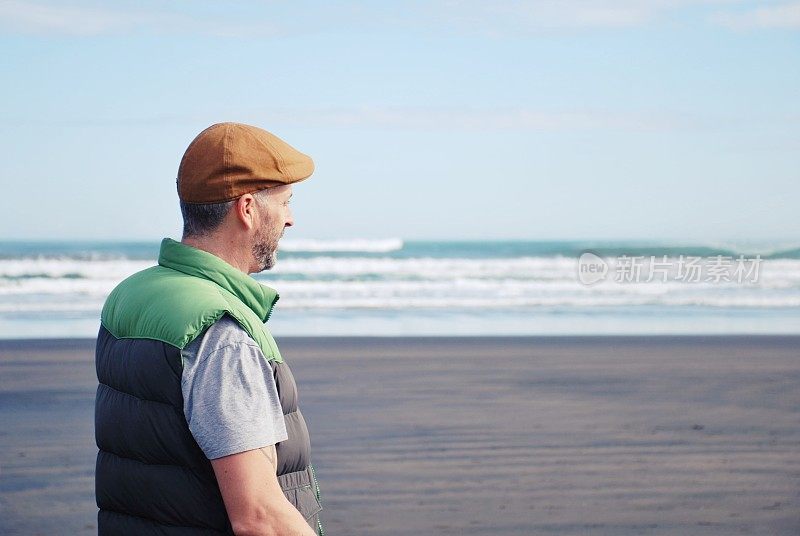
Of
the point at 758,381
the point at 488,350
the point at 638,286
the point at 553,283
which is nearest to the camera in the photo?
the point at 758,381

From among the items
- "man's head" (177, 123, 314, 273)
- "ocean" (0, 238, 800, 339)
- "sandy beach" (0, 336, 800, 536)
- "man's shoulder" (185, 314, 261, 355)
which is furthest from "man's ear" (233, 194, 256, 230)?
"ocean" (0, 238, 800, 339)

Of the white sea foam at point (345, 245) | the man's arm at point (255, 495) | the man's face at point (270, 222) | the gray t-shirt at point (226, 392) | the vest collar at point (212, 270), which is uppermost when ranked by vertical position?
the man's face at point (270, 222)

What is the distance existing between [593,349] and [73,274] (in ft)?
60.8

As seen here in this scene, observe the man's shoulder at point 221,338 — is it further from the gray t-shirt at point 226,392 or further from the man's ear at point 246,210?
the man's ear at point 246,210

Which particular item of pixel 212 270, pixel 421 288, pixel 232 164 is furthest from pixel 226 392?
pixel 421 288

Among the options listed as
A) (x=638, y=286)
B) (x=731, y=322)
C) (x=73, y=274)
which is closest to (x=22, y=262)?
(x=73, y=274)

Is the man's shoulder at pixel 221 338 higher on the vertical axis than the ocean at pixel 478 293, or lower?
higher

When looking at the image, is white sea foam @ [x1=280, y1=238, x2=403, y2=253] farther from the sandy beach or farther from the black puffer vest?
the black puffer vest

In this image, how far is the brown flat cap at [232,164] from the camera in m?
1.75

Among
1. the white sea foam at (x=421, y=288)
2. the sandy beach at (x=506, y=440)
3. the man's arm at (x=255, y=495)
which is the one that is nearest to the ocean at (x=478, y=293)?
the white sea foam at (x=421, y=288)

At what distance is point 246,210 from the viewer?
1.79 m

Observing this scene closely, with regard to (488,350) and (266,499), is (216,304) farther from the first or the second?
(488,350)

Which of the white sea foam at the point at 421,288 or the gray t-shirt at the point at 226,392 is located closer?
the gray t-shirt at the point at 226,392

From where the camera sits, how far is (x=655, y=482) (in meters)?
6.24
